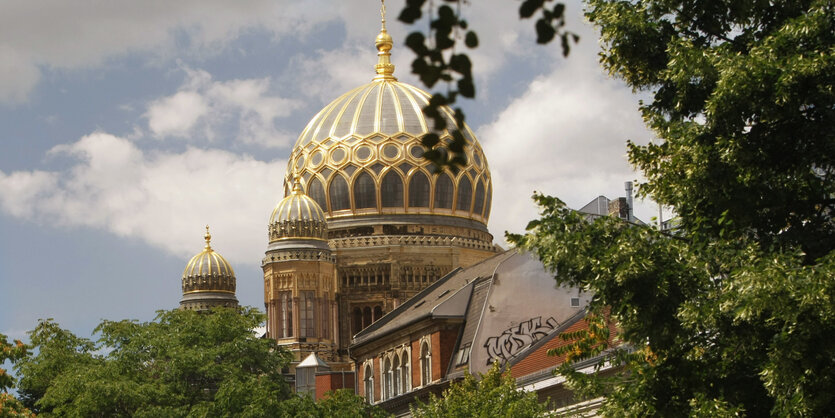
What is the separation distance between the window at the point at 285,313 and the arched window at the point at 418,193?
11.2 metres

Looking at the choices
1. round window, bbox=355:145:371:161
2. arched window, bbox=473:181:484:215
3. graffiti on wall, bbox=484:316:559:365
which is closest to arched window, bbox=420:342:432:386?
graffiti on wall, bbox=484:316:559:365

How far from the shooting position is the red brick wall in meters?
67.6

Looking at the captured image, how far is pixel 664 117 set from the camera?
22.6 metres

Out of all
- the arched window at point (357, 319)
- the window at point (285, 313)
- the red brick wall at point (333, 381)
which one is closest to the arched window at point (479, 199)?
the arched window at point (357, 319)

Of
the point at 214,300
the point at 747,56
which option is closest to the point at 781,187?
the point at 747,56

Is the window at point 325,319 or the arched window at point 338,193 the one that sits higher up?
the arched window at point 338,193

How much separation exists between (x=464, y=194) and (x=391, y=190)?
448 cm

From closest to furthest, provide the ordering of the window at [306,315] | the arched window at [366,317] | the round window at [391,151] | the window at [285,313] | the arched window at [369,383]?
the arched window at [369,383] → the window at [306,315] → the window at [285,313] → the arched window at [366,317] → the round window at [391,151]

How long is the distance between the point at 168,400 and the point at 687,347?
1106 inches

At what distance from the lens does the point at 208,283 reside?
9131 centimetres

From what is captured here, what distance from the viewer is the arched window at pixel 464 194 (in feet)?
298

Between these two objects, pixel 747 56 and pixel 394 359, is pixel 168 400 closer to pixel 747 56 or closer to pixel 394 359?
pixel 394 359

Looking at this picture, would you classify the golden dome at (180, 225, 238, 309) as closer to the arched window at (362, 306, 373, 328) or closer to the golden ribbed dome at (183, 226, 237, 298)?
the golden ribbed dome at (183, 226, 237, 298)

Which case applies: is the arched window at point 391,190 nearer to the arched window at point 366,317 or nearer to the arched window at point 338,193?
the arched window at point 338,193
